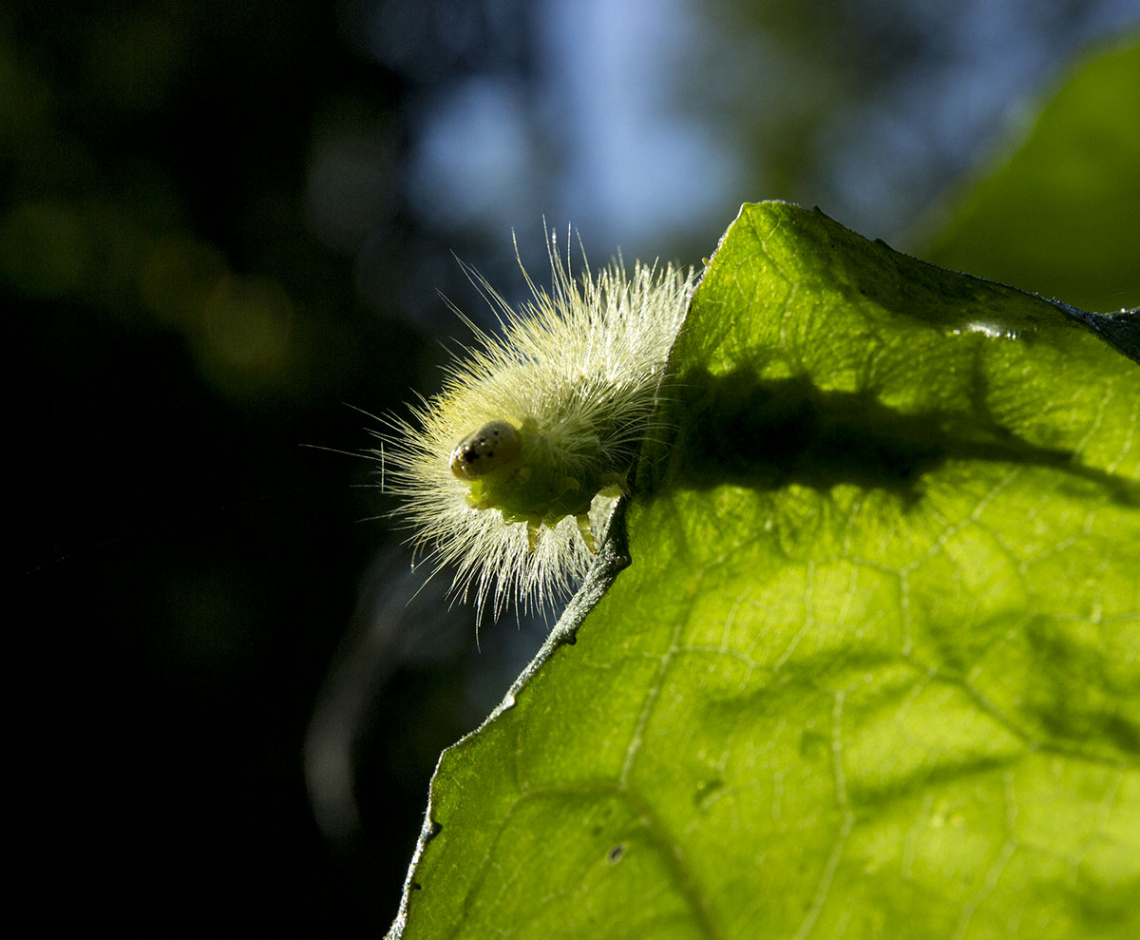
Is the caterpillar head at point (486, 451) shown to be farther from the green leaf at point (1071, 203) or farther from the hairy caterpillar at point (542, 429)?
the green leaf at point (1071, 203)

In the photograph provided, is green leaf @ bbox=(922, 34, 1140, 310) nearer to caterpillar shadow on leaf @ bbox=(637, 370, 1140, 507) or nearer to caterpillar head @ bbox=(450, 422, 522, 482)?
caterpillar head @ bbox=(450, 422, 522, 482)

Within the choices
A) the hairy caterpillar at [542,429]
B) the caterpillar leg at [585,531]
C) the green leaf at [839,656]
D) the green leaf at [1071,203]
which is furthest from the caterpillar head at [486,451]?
the green leaf at [1071,203]

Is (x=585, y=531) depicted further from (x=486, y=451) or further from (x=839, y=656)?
(x=839, y=656)

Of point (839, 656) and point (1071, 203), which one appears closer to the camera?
point (839, 656)

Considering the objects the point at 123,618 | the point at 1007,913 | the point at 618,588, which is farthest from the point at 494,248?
the point at 1007,913

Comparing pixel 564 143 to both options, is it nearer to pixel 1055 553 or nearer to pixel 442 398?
pixel 442 398

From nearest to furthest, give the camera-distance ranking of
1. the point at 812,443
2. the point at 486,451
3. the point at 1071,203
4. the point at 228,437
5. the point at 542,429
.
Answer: the point at 812,443, the point at 486,451, the point at 542,429, the point at 1071,203, the point at 228,437

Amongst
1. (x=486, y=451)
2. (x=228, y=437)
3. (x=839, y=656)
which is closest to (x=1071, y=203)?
(x=486, y=451)
